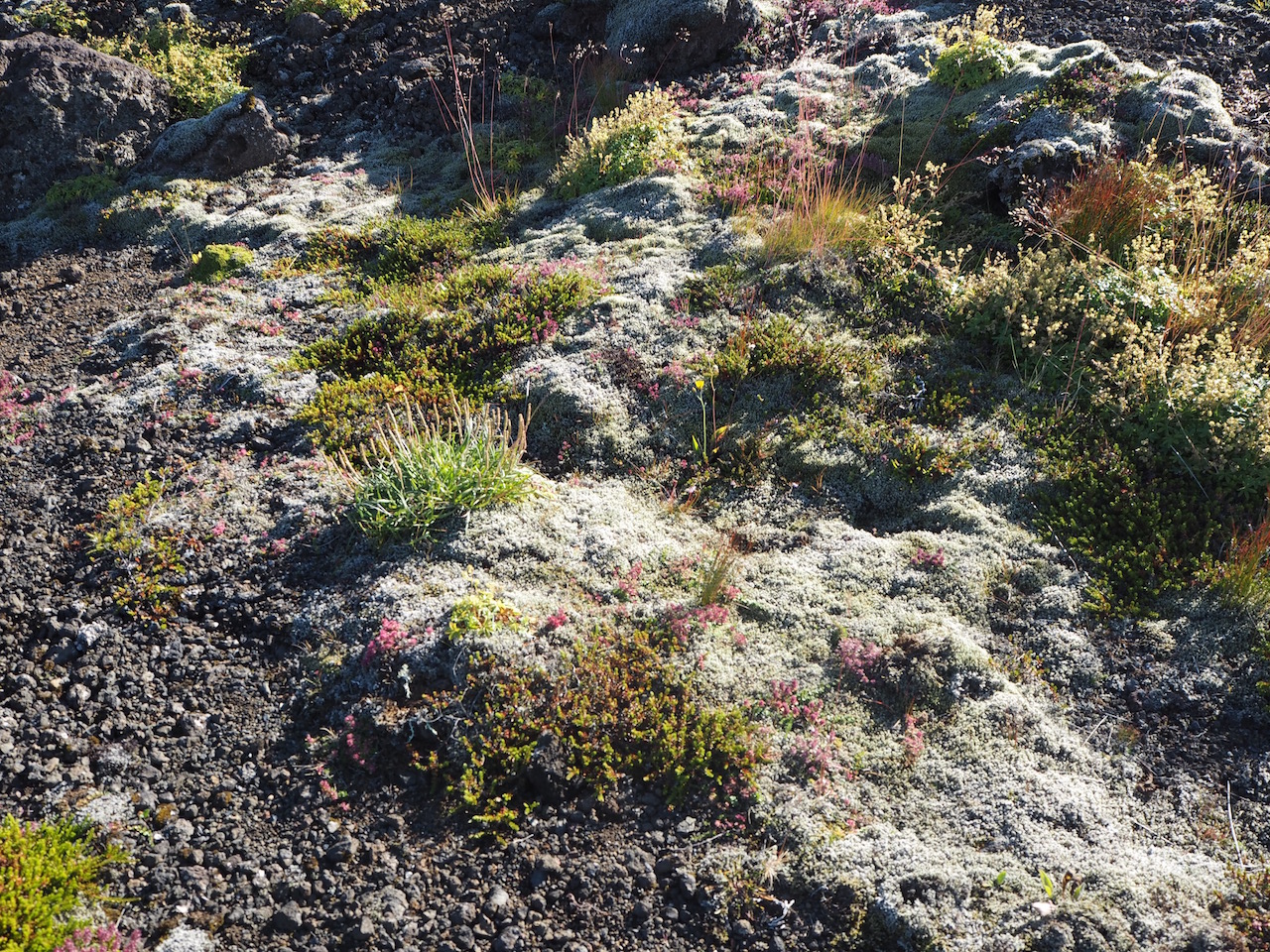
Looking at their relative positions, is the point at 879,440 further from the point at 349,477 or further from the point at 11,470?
the point at 11,470

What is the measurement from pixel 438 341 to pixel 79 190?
22.4ft

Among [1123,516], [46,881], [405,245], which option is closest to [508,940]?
[46,881]

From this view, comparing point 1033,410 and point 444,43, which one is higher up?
point 444,43

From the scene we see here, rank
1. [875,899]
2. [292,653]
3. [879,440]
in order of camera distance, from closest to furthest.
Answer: [875,899] → [292,653] → [879,440]

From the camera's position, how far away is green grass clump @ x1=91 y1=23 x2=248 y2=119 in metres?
12.3

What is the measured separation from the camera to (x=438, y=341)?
827 centimetres

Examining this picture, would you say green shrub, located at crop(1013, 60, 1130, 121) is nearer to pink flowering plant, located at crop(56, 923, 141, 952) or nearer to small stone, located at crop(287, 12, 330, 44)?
small stone, located at crop(287, 12, 330, 44)

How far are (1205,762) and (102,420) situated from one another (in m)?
9.45

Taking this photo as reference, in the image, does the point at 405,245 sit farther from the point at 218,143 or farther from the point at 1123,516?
the point at 1123,516

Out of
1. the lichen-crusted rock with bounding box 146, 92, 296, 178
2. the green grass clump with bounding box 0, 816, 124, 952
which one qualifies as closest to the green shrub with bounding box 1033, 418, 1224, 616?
the green grass clump with bounding box 0, 816, 124, 952

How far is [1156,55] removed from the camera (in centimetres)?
1147

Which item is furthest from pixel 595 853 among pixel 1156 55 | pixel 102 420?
pixel 1156 55

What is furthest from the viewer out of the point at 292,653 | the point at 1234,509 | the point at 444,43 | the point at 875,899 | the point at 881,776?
the point at 444,43

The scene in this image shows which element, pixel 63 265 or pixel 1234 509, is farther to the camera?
pixel 63 265
